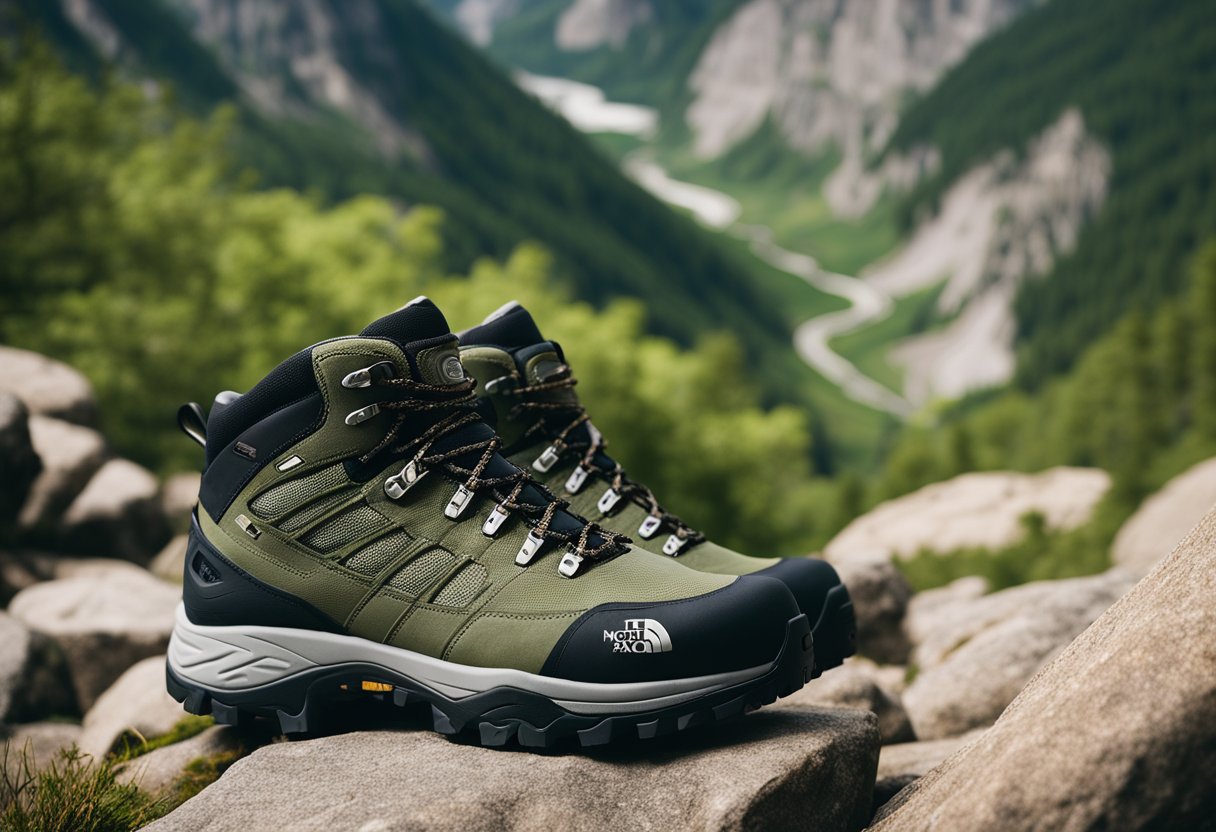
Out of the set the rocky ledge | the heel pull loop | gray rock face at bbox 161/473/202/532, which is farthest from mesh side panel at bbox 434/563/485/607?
gray rock face at bbox 161/473/202/532

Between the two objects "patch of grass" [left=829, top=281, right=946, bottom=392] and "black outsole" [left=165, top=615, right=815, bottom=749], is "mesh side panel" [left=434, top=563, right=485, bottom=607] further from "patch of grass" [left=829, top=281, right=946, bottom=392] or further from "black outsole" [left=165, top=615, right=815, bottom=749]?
"patch of grass" [left=829, top=281, right=946, bottom=392]

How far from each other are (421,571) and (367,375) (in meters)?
0.62

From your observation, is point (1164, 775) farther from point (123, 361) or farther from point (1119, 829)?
point (123, 361)

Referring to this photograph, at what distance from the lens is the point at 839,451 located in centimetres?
10869

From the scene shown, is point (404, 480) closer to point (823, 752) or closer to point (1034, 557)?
point (823, 752)

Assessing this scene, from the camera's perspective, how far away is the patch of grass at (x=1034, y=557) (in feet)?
57.9

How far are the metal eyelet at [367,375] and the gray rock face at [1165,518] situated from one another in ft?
46.3

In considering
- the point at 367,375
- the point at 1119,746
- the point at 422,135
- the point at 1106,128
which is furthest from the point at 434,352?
the point at 422,135

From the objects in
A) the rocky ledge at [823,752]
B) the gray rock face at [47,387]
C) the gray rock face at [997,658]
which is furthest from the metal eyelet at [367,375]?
the gray rock face at [47,387]

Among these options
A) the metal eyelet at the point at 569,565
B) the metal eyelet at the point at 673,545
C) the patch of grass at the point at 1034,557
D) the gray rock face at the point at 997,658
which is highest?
the metal eyelet at the point at 569,565

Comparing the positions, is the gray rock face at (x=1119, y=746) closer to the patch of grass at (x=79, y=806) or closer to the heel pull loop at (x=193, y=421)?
the patch of grass at (x=79, y=806)

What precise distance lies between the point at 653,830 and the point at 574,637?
1.92 feet

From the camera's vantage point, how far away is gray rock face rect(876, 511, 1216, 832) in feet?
7.68

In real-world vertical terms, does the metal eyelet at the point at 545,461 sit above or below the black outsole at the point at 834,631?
above
